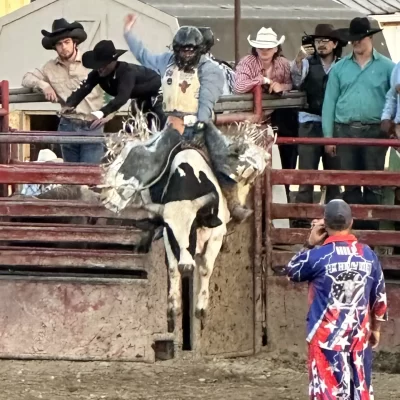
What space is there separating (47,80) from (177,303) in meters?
3.91

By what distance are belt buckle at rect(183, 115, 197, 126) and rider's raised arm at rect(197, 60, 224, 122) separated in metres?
0.03

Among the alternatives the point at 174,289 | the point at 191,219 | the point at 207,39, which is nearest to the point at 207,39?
the point at 207,39

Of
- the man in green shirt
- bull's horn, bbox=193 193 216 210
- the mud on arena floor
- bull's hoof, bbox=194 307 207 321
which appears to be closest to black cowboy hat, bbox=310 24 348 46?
the man in green shirt

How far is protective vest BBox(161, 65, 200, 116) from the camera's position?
4.89 metres

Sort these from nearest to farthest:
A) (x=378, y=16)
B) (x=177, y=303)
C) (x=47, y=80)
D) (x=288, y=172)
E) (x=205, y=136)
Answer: (x=177, y=303) < (x=205, y=136) < (x=288, y=172) < (x=47, y=80) < (x=378, y=16)

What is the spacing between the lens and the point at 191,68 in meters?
4.91

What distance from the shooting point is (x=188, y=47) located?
15.9 ft

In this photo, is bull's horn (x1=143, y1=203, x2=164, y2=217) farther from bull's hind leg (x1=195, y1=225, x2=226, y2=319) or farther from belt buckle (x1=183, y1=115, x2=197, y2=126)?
belt buckle (x1=183, y1=115, x2=197, y2=126)

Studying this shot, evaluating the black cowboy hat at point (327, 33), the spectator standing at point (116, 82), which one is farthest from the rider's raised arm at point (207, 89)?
the black cowboy hat at point (327, 33)

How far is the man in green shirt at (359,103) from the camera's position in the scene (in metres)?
7.57

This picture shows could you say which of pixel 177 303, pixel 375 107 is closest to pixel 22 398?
pixel 177 303

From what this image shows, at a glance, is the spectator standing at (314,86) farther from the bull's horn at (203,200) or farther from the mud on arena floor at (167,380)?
the bull's horn at (203,200)

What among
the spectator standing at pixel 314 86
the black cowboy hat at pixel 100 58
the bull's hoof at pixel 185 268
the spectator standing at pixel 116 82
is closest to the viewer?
the bull's hoof at pixel 185 268

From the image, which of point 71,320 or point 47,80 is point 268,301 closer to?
point 71,320
